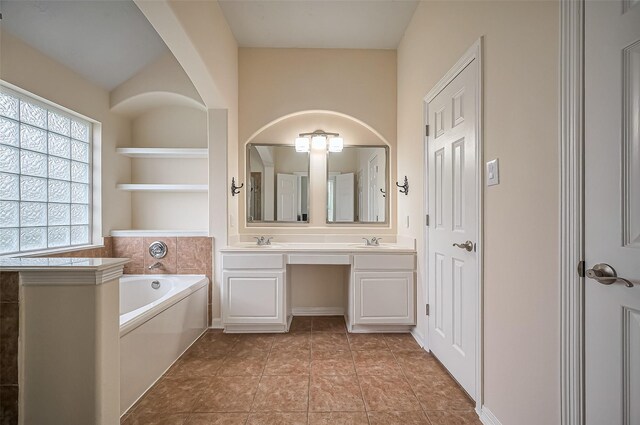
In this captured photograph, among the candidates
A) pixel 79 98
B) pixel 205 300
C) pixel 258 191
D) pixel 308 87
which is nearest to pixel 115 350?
pixel 205 300

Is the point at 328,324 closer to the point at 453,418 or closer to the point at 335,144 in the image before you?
the point at 453,418

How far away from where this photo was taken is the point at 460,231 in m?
1.83

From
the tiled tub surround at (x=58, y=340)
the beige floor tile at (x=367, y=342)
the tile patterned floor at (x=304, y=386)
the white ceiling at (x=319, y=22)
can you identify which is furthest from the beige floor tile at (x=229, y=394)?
the white ceiling at (x=319, y=22)

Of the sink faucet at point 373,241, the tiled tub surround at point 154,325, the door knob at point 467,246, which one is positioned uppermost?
the door knob at point 467,246

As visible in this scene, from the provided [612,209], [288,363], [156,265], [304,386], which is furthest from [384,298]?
[156,265]

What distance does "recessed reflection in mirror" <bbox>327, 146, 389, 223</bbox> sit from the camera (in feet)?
11.0

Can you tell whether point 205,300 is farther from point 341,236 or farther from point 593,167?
point 593,167

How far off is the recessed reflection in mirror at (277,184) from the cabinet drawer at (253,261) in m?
0.66

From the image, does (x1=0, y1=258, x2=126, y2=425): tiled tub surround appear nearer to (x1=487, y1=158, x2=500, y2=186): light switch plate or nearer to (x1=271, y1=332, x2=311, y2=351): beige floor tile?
(x1=271, y1=332, x2=311, y2=351): beige floor tile

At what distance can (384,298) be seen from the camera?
8.90ft

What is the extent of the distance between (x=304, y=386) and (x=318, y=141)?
7.65 feet

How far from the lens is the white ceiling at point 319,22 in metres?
2.58

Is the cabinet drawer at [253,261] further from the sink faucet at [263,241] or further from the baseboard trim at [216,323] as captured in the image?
the baseboard trim at [216,323]

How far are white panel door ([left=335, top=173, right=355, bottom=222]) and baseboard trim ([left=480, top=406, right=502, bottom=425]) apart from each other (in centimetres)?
209
